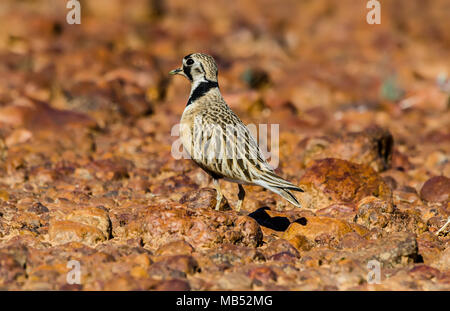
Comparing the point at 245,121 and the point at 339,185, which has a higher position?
the point at 245,121

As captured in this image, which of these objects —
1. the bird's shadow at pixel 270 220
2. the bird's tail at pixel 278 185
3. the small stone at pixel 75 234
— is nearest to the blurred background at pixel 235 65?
the bird's shadow at pixel 270 220

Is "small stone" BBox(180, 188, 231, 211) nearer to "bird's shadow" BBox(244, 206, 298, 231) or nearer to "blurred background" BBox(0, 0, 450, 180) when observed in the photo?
"bird's shadow" BBox(244, 206, 298, 231)

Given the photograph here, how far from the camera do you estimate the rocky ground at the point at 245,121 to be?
6.08 m

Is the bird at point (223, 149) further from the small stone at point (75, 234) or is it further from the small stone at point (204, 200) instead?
the small stone at point (75, 234)

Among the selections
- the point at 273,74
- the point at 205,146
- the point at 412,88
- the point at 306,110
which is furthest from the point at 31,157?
the point at 412,88

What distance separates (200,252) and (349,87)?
9.93m

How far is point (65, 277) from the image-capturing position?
18.6 feet

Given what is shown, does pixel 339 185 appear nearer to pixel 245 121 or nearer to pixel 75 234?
pixel 75 234

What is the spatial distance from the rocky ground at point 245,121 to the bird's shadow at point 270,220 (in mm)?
24

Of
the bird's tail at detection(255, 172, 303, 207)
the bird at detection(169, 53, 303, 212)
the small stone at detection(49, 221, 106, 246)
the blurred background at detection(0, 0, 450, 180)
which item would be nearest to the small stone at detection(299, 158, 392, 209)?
the bird at detection(169, 53, 303, 212)

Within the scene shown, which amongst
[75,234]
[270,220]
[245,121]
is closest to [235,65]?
[245,121]

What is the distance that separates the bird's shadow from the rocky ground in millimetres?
24

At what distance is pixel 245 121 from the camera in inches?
492

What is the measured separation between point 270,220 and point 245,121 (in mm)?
5164
